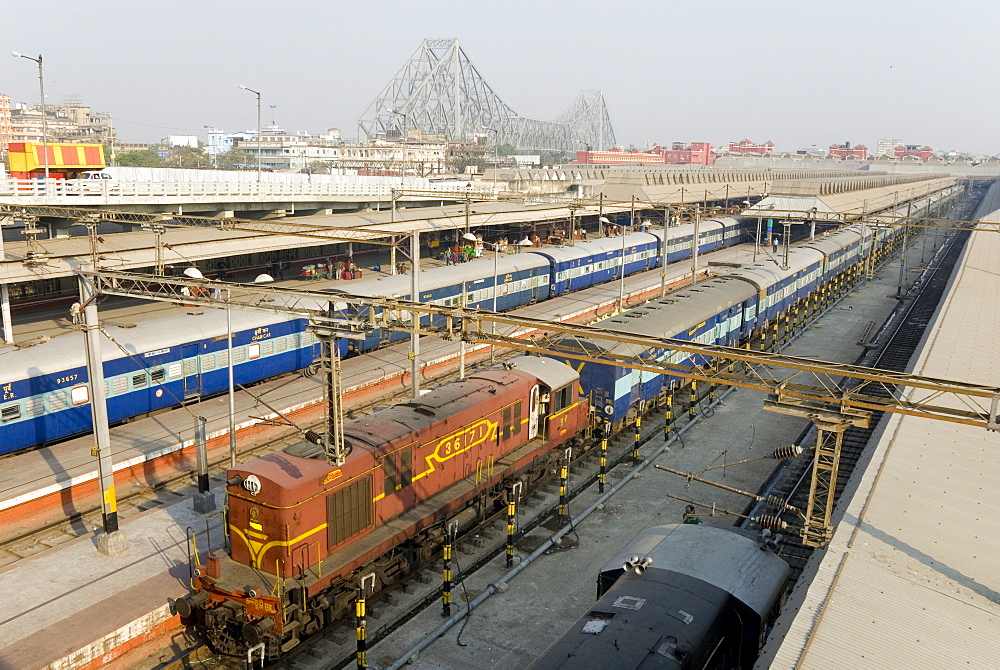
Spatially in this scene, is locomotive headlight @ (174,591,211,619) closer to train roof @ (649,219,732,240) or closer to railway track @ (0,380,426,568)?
railway track @ (0,380,426,568)

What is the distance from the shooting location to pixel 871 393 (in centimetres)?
3669

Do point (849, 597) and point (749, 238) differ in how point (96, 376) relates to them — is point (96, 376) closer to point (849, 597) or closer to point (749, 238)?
point (849, 597)

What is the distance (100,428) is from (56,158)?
3072cm

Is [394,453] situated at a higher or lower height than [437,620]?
higher

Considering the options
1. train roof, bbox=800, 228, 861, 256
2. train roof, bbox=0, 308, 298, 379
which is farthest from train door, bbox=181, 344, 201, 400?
train roof, bbox=800, 228, 861, 256

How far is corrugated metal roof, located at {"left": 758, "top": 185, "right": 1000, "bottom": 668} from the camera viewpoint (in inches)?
486

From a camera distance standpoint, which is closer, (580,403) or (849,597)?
(849,597)

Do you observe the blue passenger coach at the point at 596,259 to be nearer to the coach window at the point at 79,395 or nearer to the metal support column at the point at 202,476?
the metal support column at the point at 202,476

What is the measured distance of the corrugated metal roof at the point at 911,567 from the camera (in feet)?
40.5

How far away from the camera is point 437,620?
60.4 ft

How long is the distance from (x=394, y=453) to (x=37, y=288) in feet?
104

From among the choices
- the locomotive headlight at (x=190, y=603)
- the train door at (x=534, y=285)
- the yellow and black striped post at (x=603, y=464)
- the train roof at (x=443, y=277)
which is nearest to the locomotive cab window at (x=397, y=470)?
the locomotive headlight at (x=190, y=603)

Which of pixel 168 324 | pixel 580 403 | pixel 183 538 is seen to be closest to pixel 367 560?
pixel 183 538

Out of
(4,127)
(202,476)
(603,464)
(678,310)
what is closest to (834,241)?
(678,310)
